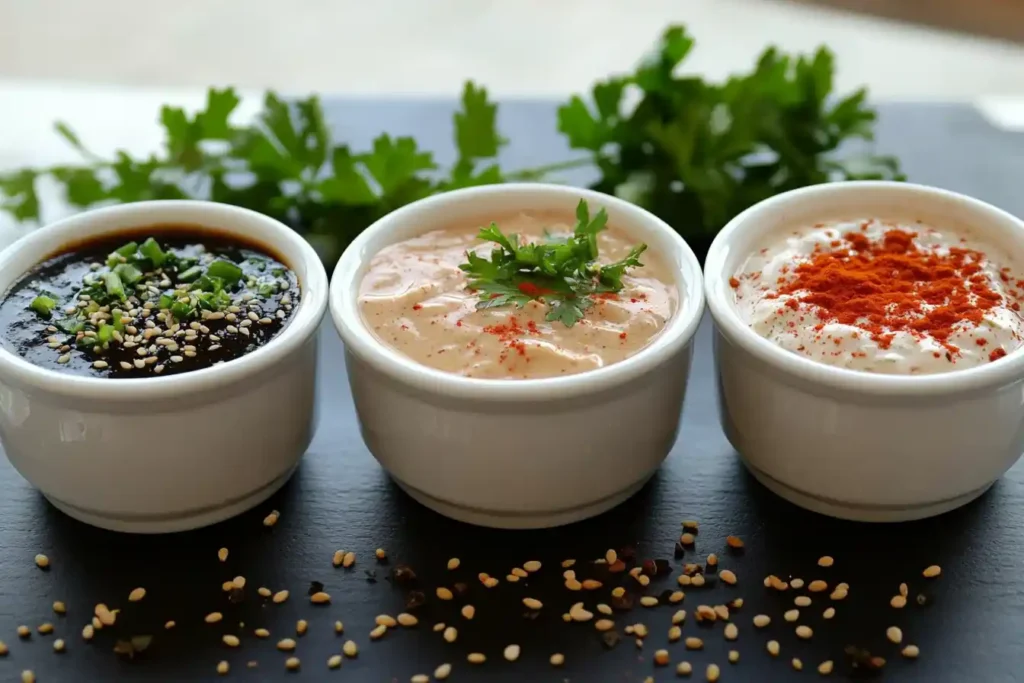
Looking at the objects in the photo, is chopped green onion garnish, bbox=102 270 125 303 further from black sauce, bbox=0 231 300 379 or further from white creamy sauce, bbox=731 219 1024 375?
white creamy sauce, bbox=731 219 1024 375

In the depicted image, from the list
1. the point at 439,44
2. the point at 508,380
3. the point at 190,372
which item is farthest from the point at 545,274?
the point at 439,44

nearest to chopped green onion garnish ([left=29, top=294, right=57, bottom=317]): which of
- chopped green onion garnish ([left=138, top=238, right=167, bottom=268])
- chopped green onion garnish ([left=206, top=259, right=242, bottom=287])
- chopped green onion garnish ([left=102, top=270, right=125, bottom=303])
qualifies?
chopped green onion garnish ([left=102, top=270, right=125, bottom=303])

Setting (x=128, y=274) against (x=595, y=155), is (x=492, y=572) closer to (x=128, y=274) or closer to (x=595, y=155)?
(x=128, y=274)

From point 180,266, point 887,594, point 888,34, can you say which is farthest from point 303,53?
point 887,594

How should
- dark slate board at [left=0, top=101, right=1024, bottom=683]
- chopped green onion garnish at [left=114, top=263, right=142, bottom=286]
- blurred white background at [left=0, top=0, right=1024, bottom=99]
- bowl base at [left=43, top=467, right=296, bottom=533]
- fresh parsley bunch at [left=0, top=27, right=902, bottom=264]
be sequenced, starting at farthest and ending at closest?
blurred white background at [left=0, top=0, right=1024, bottom=99]
fresh parsley bunch at [left=0, top=27, right=902, bottom=264]
chopped green onion garnish at [left=114, top=263, right=142, bottom=286]
bowl base at [left=43, top=467, right=296, bottom=533]
dark slate board at [left=0, top=101, right=1024, bottom=683]

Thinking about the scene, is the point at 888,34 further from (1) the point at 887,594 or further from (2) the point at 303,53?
(1) the point at 887,594

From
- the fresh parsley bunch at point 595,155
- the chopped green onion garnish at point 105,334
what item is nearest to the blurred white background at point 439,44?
the fresh parsley bunch at point 595,155
